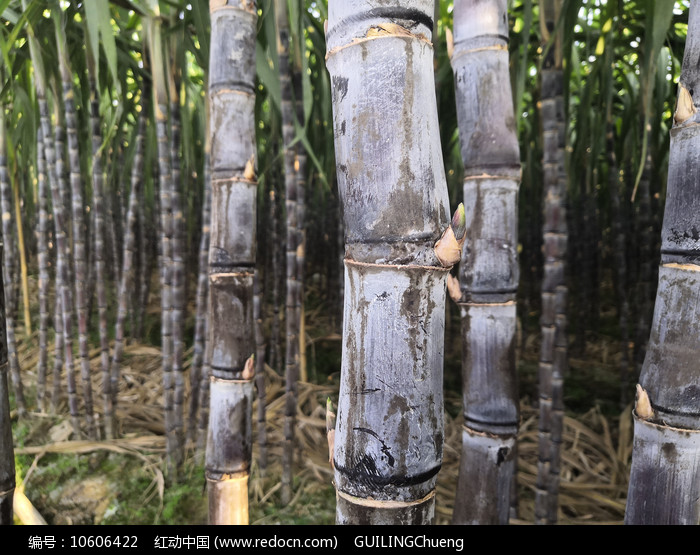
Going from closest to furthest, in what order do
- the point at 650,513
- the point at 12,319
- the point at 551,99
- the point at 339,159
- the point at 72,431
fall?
the point at 339,159 < the point at 650,513 < the point at 551,99 < the point at 72,431 < the point at 12,319

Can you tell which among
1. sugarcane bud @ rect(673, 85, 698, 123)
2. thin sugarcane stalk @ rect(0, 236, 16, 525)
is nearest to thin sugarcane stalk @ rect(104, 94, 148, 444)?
thin sugarcane stalk @ rect(0, 236, 16, 525)

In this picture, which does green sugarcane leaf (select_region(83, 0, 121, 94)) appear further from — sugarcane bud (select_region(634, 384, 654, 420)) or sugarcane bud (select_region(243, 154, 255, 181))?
sugarcane bud (select_region(634, 384, 654, 420))

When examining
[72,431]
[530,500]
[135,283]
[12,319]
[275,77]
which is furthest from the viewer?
[135,283]

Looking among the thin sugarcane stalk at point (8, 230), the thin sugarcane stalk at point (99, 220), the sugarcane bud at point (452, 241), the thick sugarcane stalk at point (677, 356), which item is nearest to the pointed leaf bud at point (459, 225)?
the sugarcane bud at point (452, 241)

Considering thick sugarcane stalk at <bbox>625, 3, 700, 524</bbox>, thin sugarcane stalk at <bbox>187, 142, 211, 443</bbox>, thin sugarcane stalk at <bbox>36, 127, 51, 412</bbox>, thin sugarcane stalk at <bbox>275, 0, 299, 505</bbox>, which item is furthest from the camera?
thin sugarcane stalk at <bbox>36, 127, 51, 412</bbox>

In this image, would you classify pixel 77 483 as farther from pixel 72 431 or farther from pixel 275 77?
pixel 275 77

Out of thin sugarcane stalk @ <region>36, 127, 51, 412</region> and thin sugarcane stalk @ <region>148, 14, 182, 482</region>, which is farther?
thin sugarcane stalk @ <region>36, 127, 51, 412</region>

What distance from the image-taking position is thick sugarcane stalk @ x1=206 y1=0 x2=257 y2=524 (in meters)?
0.79

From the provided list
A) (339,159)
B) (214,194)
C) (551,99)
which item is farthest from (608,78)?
(339,159)

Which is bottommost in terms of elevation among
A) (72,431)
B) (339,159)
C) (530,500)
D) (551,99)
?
(530,500)

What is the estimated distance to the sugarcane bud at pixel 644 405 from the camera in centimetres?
56

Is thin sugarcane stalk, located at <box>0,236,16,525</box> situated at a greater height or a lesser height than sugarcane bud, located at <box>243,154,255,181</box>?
lesser

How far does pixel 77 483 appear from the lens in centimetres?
145
